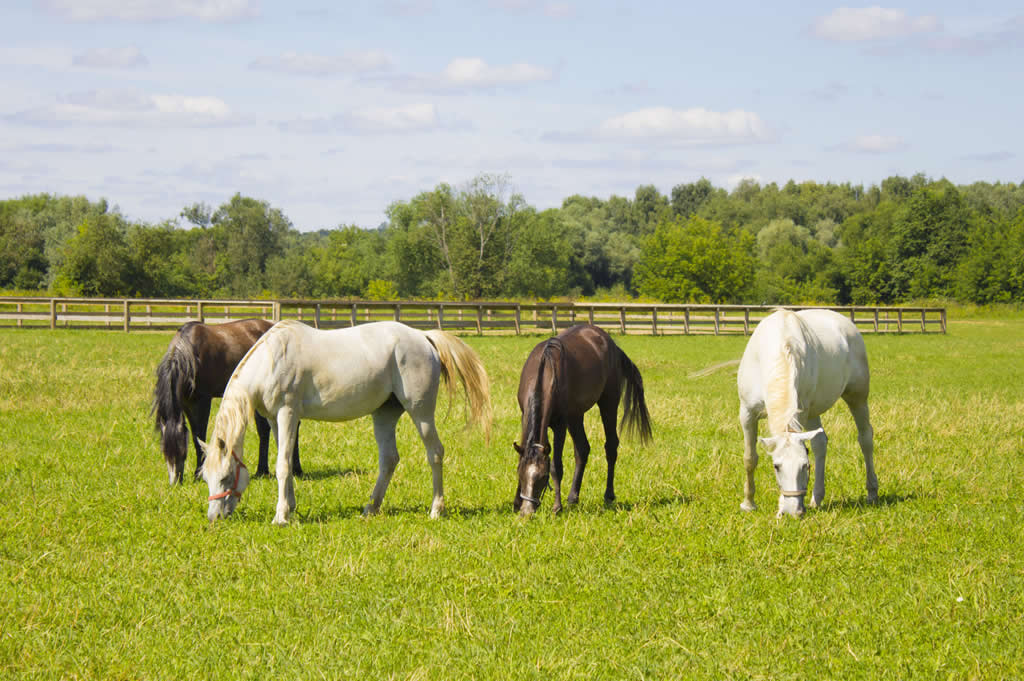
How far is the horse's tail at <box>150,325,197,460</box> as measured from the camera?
833 centimetres

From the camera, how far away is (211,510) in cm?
686

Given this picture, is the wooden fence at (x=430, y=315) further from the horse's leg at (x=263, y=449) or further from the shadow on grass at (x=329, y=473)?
the shadow on grass at (x=329, y=473)

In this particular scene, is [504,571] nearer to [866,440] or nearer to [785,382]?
[785,382]

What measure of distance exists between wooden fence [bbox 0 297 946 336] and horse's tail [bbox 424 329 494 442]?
21.8 meters

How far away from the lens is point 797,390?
7246mm

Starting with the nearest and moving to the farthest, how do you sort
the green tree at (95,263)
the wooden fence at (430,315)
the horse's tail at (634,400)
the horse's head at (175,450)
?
1. the horse's head at (175,450)
2. the horse's tail at (634,400)
3. the wooden fence at (430,315)
4. the green tree at (95,263)

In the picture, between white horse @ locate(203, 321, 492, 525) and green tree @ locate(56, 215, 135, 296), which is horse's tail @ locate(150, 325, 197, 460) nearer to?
white horse @ locate(203, 321, 492, 525)

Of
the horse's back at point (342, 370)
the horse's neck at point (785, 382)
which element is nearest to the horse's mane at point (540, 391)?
the horse's back at point (342, 370)

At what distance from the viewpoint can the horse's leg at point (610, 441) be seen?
7910 millimetres

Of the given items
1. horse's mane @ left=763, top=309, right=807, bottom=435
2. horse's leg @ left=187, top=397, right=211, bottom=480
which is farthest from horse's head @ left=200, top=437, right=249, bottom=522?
horse's mane @ left=763, top=309, right=807, bottom=435

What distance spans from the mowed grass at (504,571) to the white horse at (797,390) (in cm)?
31

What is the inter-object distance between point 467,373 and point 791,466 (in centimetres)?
275

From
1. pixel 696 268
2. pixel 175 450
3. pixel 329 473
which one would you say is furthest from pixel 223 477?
pixel 696 268

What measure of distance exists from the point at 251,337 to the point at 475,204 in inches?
2413
